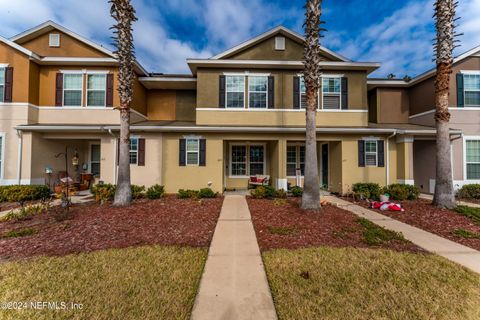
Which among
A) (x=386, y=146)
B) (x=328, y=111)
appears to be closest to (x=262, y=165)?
(x=328, y=111)

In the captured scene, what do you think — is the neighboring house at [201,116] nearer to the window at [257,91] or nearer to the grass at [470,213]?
the window at [257,91]

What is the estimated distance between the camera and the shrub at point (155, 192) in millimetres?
10312

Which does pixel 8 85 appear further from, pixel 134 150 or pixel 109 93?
pixel 134 150

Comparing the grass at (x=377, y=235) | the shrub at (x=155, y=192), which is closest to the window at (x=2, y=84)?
the shrub at (x=155, y=192)

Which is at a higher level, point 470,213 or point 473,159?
point 473,159

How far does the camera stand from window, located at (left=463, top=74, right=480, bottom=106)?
11.9m

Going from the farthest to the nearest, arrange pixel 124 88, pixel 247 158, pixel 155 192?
1. pixel 247 158
2. pixel 155 192
3. pixel 124 88

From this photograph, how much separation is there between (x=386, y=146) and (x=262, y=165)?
21.7 feet

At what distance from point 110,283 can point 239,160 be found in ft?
35.0

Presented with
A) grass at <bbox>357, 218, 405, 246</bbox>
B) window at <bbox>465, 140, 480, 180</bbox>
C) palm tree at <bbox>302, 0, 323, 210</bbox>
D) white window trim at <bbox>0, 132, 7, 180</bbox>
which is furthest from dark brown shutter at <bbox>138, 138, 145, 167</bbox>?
window at <bbox>465, 140, 480, 180</bbox>

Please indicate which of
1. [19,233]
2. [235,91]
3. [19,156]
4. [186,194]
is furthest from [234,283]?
[19,156]

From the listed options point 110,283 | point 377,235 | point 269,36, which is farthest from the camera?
point 269,36

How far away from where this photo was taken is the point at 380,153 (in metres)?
11.5

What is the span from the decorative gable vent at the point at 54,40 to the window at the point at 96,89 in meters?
2.91
